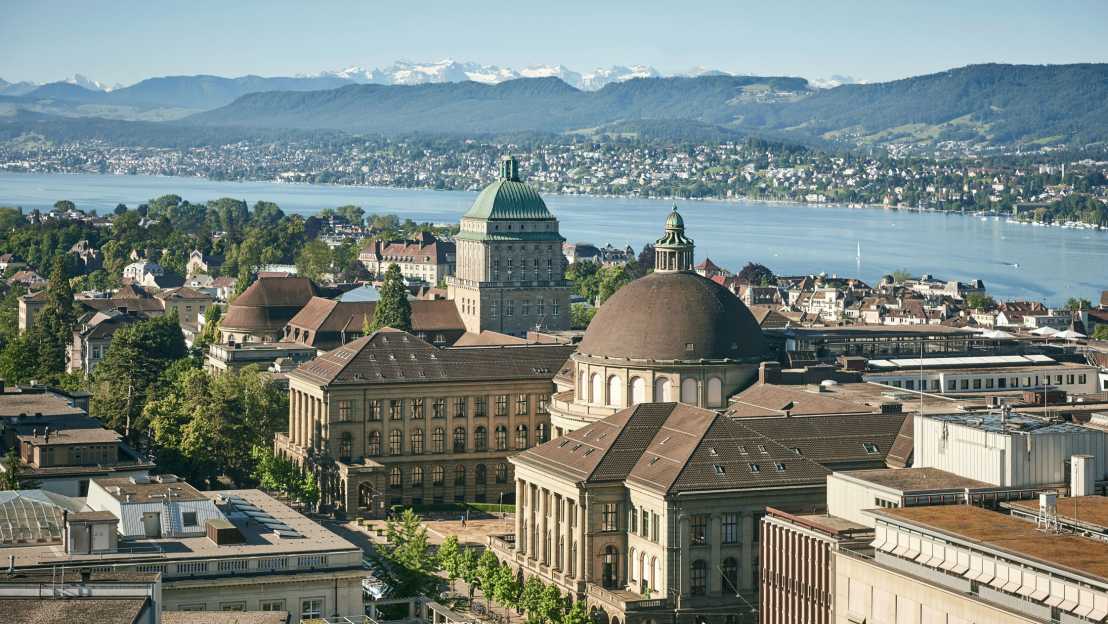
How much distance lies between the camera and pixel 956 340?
12188 centimetres

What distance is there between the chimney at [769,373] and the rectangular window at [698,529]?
1966 centimetres

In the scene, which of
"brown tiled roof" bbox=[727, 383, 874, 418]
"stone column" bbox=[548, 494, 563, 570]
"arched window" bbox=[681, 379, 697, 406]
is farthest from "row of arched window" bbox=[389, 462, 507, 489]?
"stone column" bbox=[548, 494, 563, 570]

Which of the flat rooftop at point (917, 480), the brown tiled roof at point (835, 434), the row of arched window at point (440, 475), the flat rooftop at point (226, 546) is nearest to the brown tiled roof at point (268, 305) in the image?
the row of arched window at point (440, 475)

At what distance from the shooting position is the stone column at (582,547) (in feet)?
262

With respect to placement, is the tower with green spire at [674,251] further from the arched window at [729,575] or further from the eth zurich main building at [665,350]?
the arched window at [729,575]

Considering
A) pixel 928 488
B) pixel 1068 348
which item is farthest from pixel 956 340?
pixel 928 488

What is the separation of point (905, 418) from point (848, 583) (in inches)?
921

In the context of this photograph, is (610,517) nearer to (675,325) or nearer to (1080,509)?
(675,325)

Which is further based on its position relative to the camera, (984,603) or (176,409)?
(176,409)

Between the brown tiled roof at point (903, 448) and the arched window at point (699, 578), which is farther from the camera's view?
the brown tiled roof at point (903, 448)

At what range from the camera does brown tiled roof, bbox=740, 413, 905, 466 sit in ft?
269

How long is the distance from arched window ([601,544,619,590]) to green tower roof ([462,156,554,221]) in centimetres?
5898

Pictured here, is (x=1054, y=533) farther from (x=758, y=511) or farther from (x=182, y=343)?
(x=182, y=343)

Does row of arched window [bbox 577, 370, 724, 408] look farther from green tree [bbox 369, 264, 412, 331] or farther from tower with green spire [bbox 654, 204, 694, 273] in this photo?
green tree [bbox 369, 264, 412, 331]
